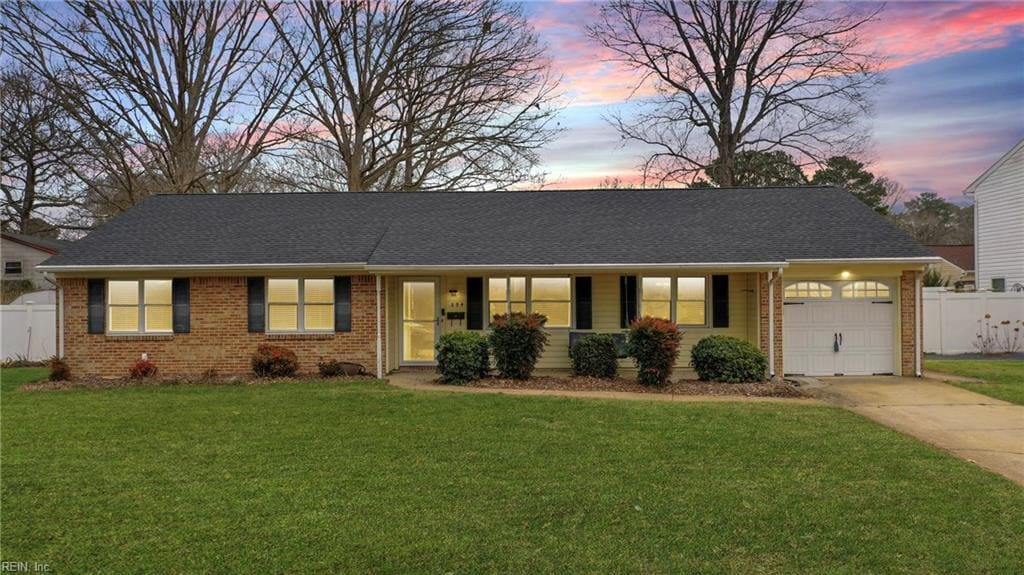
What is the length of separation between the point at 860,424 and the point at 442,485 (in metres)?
5.97

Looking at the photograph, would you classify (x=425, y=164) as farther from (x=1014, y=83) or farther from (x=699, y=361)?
(x=1014, y=83)

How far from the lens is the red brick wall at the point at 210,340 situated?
13414 mm

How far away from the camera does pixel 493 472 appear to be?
6316 mm

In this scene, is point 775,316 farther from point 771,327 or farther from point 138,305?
point 138,305

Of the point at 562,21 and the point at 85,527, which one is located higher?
the point at 562,21

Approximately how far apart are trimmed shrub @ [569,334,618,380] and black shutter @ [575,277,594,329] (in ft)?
4.25

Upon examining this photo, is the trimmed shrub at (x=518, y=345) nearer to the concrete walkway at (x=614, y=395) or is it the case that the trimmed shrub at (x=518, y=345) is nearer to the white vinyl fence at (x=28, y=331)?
the concrete walkway at (x=614, y=395)

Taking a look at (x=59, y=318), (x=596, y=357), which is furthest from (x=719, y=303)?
(x=59, y=318)

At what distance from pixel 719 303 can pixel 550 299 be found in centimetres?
375

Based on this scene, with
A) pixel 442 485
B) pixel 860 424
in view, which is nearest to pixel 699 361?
pixel 860 424

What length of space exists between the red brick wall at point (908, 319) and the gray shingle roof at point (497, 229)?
0.80 meters

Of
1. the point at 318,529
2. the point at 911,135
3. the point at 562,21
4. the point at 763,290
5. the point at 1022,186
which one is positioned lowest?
the point at 318,529

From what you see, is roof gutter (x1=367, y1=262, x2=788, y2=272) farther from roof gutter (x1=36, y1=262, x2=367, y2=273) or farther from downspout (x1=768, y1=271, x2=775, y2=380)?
downspout (x1=768, y1=271, x2=775, y2=380)

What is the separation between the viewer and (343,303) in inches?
531
